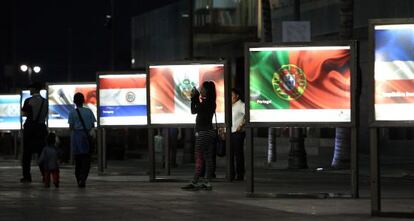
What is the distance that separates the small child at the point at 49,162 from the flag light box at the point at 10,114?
14353 mm

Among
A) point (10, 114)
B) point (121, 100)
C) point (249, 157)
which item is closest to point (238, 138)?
point (121, 100)

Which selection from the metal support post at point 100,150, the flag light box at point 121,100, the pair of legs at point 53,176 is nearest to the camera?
the pair of legs at point 53,176

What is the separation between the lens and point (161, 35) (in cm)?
5831

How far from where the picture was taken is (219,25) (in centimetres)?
4406

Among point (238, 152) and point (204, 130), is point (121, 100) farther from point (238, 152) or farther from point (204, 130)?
point (204, 130)

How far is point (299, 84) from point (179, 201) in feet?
8.41

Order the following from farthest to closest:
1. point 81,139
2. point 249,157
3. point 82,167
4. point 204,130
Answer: point 81,139, point 82,167, point 204,130, point 249,157

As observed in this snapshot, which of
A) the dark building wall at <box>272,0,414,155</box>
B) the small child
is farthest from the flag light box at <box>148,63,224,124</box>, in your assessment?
the dark building wall at <box>272,0,414,155</box>

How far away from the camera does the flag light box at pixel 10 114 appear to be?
31969mm

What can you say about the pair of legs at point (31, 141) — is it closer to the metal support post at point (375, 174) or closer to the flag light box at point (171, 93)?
the flag light box at point (171, 93)

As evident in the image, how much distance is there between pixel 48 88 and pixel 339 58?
13.6 metres

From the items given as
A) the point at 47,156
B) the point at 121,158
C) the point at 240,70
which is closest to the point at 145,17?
the point at 240,70

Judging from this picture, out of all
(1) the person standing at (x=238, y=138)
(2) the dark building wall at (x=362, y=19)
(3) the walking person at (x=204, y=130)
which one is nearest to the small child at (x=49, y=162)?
(3) the walking person at (x=204, y=130)

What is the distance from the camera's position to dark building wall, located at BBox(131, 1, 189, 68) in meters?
54.4
